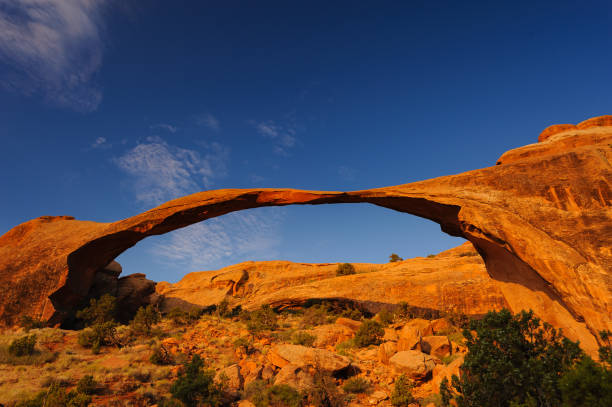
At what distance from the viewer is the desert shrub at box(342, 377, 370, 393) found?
843 cm

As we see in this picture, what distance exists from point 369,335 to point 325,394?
5078mm

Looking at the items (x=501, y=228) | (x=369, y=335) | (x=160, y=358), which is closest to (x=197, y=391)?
(x=160, y=358)

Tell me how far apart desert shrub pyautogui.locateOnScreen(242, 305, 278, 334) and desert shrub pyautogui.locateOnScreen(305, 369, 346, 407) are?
20.7ft

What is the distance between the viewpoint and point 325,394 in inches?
308

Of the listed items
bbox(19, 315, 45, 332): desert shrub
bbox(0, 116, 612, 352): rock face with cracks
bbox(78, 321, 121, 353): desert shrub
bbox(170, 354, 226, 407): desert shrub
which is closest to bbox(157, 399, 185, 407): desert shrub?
bbox(170, 354, 226, 407): desert shrub

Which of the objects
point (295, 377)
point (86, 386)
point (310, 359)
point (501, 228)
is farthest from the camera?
point (310, 359)

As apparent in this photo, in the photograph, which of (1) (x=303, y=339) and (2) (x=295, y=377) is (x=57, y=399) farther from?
(1) (x=303, y=339)

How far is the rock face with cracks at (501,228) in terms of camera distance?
7613 mm

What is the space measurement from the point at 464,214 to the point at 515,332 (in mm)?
4355

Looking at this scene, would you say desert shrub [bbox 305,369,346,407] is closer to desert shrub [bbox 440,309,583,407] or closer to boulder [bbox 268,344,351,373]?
boulder [bbox 268,344,351,373]

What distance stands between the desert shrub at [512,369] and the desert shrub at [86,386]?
27.6ft

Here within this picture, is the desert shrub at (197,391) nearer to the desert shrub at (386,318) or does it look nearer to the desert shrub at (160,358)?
the desert shrub at (160,358)

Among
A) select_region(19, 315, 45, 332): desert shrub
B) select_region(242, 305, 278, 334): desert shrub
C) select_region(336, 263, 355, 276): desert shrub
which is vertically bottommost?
select_region(242, 305, 278, 334): desert shrub

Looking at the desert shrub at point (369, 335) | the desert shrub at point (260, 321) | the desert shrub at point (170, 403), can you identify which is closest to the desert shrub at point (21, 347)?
the desert shrub at point (170, 403)
